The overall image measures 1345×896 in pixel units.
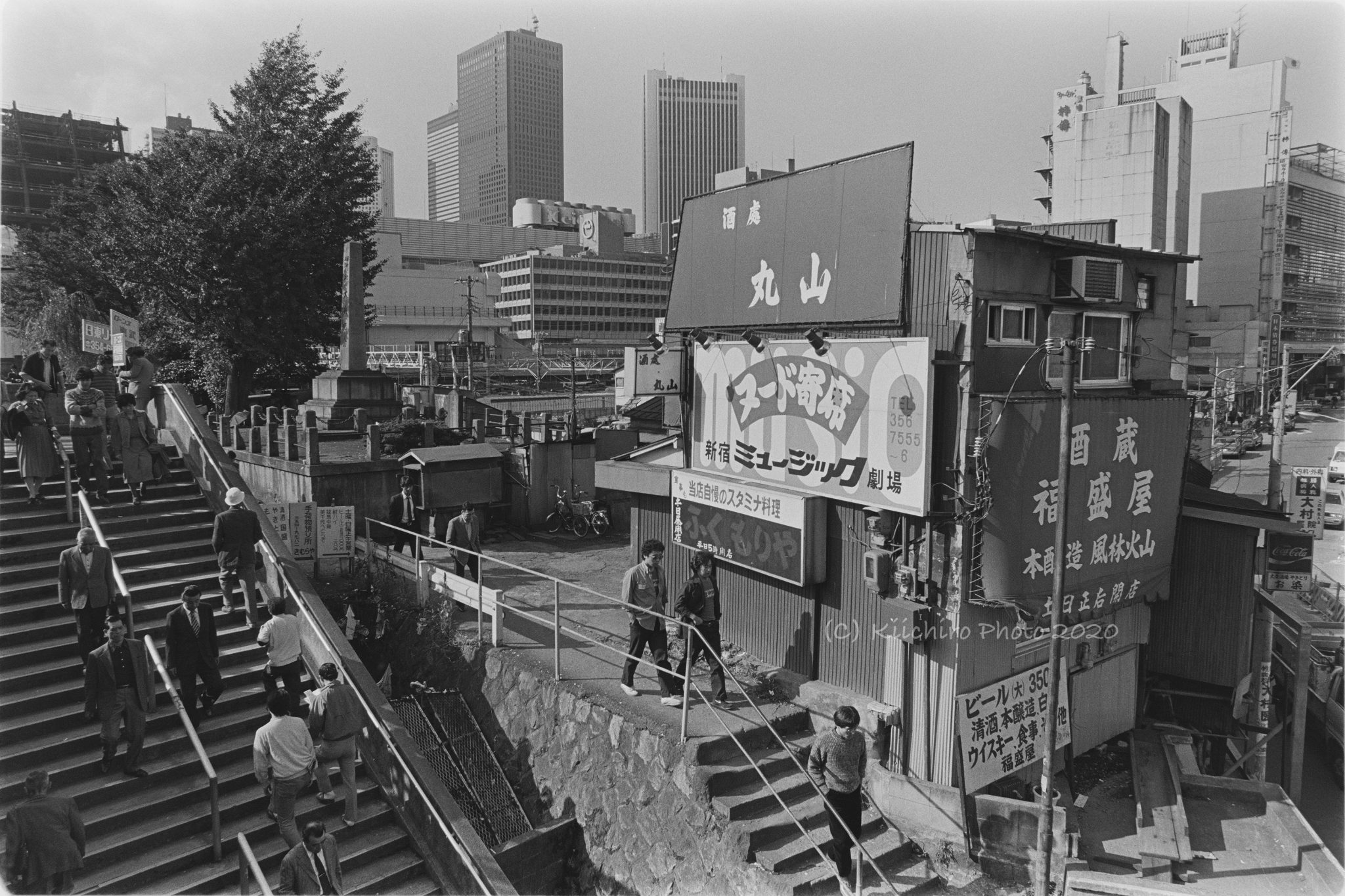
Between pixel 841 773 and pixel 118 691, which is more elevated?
pixel 118 691

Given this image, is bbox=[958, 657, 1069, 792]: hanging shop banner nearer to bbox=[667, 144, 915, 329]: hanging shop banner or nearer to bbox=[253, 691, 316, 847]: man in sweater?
bbox=[667, 144, 915, 329]: hanging shop banner

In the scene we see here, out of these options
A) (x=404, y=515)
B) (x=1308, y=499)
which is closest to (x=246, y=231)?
(x=404, y=515)

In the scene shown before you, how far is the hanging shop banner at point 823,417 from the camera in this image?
402 inches

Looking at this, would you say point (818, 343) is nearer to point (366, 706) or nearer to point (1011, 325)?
point (1011, 325)

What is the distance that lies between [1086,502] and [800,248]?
5042 millimetres

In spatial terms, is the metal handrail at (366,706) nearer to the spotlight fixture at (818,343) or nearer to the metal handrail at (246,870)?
the metal handrail at (246,870)

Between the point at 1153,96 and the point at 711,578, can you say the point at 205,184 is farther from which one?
the point at 1153,96

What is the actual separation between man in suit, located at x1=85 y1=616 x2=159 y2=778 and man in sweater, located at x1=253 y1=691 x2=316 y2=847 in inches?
59.8

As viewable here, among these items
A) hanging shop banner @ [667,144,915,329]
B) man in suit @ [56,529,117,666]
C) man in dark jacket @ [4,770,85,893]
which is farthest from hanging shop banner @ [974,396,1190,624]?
man in suit @ [56,529,117,666]

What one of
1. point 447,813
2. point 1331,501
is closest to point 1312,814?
point 447,813

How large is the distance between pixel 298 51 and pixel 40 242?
21000 millimetres

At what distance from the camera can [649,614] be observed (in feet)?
36.8

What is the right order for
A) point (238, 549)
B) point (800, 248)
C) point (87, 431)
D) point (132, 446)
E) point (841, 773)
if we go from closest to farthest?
point (841, 773) < point (800, 248) < point (238, 549) < point (87, 431) < point (132, 446)

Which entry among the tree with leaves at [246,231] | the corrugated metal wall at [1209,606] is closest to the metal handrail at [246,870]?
the corrugated metal wall at [1209,606]
